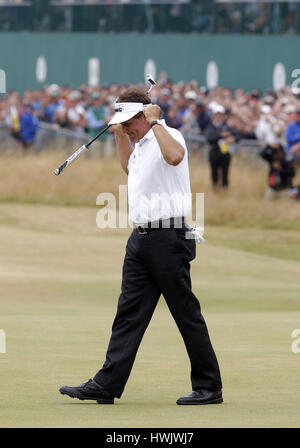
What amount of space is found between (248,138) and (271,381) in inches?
706

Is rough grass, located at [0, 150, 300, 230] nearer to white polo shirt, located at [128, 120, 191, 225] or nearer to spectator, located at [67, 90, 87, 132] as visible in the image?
spectator, located at [67, 90, 87, 132]

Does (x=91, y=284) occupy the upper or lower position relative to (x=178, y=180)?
lower

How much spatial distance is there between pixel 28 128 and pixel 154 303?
20.1 meters

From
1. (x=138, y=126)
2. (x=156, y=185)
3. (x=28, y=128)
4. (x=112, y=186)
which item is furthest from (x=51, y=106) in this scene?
(x=156, y=185)

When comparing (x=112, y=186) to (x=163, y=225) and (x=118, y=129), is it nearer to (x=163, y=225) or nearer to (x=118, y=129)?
(x=118, y=129)

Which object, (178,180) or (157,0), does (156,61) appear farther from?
(178,180)

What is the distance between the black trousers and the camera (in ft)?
23.9

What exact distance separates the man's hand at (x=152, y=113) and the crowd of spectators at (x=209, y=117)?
52.1 ft

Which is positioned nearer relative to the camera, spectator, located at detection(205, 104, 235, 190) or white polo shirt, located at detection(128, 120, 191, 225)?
white polo shirt, located at detection(128, 120, 191, 225)

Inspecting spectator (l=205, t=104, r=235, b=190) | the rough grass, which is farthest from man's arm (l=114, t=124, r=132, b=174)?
spectator (l=205, t=104, r=235, b=190)

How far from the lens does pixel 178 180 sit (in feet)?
23.5

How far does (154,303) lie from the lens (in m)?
7.43

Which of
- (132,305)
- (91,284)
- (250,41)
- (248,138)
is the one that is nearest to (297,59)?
(250,41)
